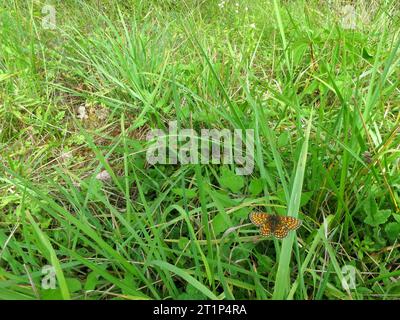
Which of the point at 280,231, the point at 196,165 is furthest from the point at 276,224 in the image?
the point at 196,165

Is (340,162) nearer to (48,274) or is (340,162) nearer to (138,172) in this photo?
(138,172)

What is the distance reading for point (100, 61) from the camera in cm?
193

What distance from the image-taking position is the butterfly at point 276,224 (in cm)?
86

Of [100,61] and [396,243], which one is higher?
[100,61]

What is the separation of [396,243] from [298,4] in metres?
1.71

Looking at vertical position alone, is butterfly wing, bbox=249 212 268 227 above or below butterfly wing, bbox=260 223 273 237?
above

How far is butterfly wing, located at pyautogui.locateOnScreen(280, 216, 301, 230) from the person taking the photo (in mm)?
850

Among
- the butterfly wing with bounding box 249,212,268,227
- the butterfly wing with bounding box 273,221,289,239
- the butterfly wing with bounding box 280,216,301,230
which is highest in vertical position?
the butterfly wing with bounding box 249,212,268,227

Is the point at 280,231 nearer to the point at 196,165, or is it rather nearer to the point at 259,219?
the point at 259,219

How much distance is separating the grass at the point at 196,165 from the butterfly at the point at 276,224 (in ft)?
0.11

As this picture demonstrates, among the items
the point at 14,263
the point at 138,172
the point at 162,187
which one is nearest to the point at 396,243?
the point at 162,187

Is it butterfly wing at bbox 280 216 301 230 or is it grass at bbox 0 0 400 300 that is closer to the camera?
butterfly wing at bbox 280 216 301 230

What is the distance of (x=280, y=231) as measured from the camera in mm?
868

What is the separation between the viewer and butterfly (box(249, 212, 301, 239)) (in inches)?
33.8
